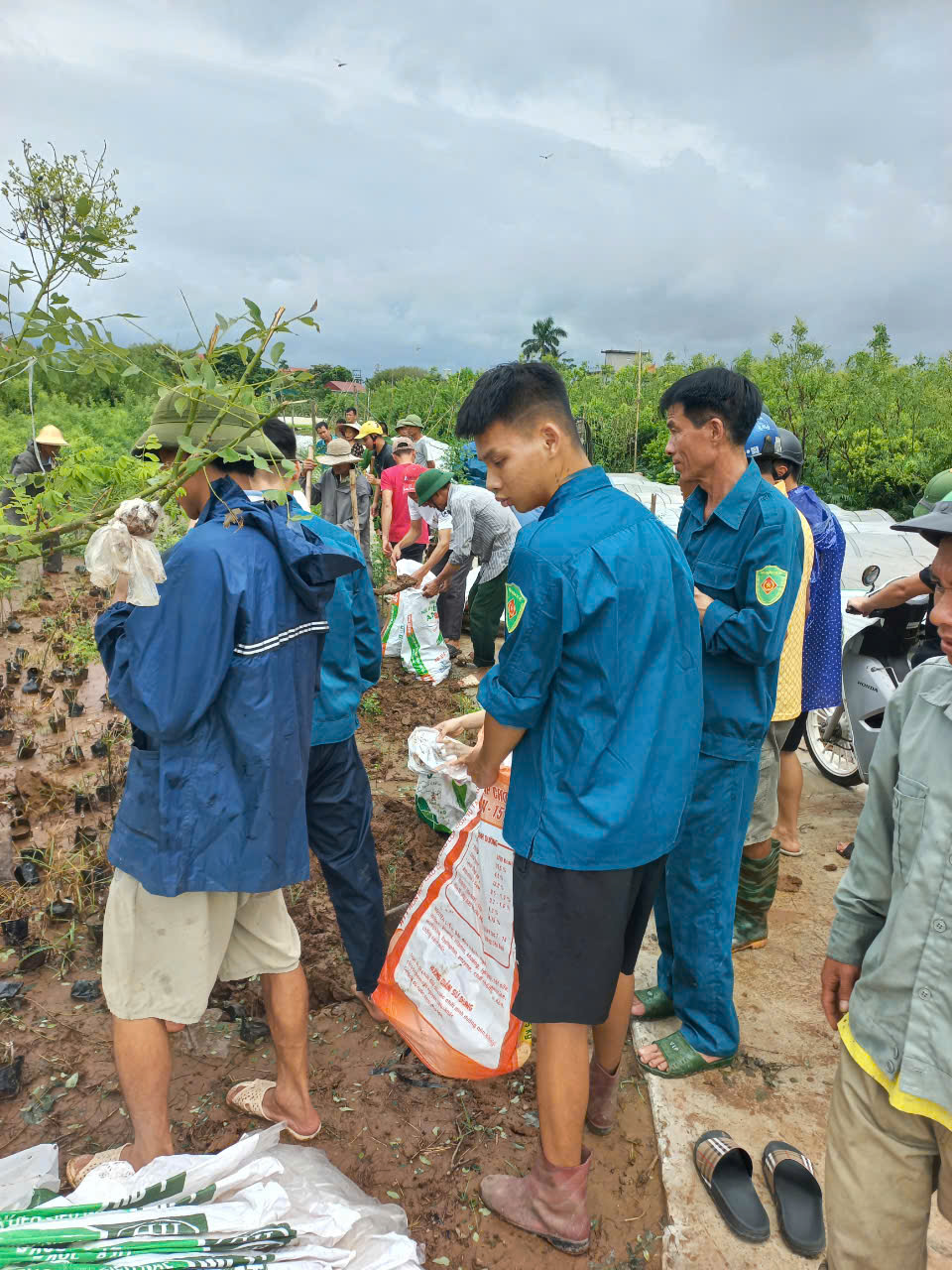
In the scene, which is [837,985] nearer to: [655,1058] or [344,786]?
[655,1058]

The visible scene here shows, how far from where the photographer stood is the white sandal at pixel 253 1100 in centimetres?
212

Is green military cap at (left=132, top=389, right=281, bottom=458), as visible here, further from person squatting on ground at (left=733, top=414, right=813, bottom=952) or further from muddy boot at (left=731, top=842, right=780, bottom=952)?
muddy boot at (left=731, top=842, right=780, bottom=952)

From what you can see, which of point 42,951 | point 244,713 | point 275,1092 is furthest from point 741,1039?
point 42,951

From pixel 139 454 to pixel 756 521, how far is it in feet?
5.39

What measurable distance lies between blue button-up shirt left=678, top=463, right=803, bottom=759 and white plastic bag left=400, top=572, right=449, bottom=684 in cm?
374

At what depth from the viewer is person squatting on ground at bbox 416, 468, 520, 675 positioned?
5.63 meters

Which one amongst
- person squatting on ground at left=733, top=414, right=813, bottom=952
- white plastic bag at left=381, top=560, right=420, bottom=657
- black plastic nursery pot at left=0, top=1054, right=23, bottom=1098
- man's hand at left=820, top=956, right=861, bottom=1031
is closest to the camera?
man's hand at left=820, top=956, right=861, bottom=1031

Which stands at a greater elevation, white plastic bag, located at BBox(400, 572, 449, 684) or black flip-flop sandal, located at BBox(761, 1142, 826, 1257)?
white plastic bag, located at BBox(400, 572, 449, 684)

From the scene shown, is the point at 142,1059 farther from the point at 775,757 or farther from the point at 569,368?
the point at 569,368

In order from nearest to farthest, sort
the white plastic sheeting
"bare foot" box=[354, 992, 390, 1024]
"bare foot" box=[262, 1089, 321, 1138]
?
1. "bare foot" box=[262, 1089, 321, 1138]
2. "bare foot" box=[354, 992, 390, 1024]
3. the white plastic sheeting

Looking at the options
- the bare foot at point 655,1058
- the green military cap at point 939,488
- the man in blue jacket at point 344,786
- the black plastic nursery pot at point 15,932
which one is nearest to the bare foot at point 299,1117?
the man in blue jacket at point 344,786

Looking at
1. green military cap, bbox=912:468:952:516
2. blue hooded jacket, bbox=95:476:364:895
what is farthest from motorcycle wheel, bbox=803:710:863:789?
blue hooded jacket, bbox=95:476:364:895

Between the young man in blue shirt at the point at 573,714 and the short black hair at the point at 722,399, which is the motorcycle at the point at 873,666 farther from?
the young man in blue shirt at the point at 573,714

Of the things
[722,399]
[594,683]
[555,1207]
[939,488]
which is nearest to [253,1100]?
[555,1207]
